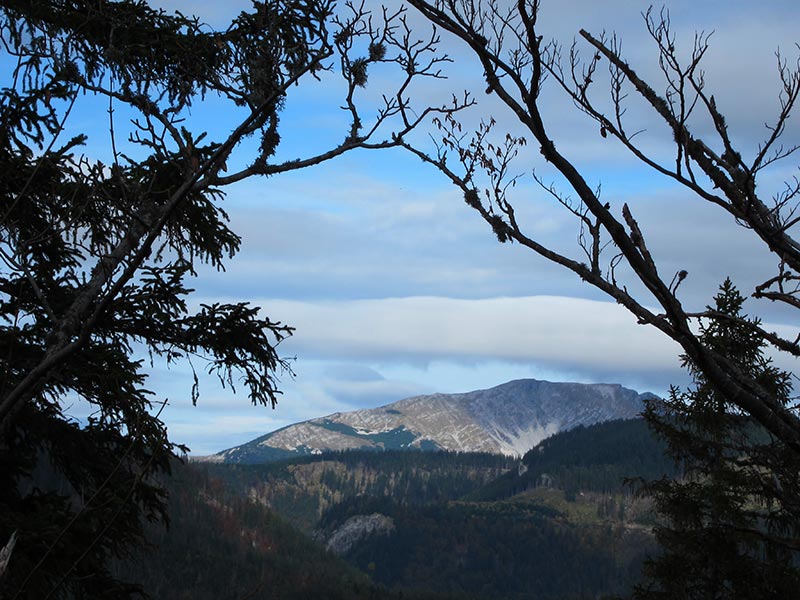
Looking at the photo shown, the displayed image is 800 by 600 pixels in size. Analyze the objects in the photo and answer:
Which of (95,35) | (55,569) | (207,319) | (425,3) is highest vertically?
(95,35)

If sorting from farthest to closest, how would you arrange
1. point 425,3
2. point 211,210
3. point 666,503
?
1. point 666,503
2. point 211,210
3. point 425,3

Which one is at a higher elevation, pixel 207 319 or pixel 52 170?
pixel 52 170

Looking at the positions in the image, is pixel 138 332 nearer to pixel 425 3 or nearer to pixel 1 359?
pixel 1 359

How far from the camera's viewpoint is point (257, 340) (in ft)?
28.8

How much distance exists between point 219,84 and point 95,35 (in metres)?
3.20

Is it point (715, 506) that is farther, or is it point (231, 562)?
point (231, 562)

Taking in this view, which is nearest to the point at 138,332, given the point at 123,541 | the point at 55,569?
the point at 123,541

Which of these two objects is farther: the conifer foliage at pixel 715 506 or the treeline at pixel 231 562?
the treeline at pixel 231 562

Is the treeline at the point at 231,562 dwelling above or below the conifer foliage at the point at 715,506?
below

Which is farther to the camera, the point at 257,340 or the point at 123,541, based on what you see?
the point at 257,340

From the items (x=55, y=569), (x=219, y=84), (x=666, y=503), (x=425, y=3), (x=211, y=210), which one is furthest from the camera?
(x=666, y=503)

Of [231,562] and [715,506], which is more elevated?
[715,506]

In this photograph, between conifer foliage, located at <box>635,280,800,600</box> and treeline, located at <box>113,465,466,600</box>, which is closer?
conifer foliage, located at <box>635,280,800,600</box>

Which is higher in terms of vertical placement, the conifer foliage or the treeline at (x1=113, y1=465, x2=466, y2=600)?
the conifer foliage
